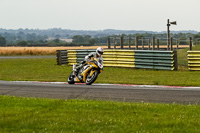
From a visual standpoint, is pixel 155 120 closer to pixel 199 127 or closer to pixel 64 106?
pixel 199 127

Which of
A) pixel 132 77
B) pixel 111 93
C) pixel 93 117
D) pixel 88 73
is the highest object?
pixel 88 73

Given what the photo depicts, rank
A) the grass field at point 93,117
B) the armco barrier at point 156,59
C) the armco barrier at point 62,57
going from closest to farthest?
the grass field at point 93,117
the armco barrier at point 156,59
the armco barrier at point 62,57

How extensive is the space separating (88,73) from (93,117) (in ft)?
28.5

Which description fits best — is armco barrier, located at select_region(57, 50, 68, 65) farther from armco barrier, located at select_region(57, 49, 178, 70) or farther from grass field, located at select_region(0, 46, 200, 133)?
grass field, located at select_region(0, 46, 200, 133)

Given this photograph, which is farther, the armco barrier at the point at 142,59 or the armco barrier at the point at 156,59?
the armco barrier at the point at 142,59

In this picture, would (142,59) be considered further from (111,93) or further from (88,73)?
(111,93)

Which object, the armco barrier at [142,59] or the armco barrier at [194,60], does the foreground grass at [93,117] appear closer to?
the armco barrier at [142,59]

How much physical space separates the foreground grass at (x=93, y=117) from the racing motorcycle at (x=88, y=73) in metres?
5.34

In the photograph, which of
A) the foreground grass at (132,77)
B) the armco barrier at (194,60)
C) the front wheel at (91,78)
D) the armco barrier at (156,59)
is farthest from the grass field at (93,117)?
the armco barrier at (194,60)

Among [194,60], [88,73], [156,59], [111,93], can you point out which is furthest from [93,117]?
[156,59]

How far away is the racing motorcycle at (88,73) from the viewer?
17.7 m

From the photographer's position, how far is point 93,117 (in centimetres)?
967

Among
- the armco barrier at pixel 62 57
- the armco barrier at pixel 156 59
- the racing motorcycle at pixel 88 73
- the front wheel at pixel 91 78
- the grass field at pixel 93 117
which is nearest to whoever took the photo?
the grass field at pixel 93 117

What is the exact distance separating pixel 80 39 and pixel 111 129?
584 ft
